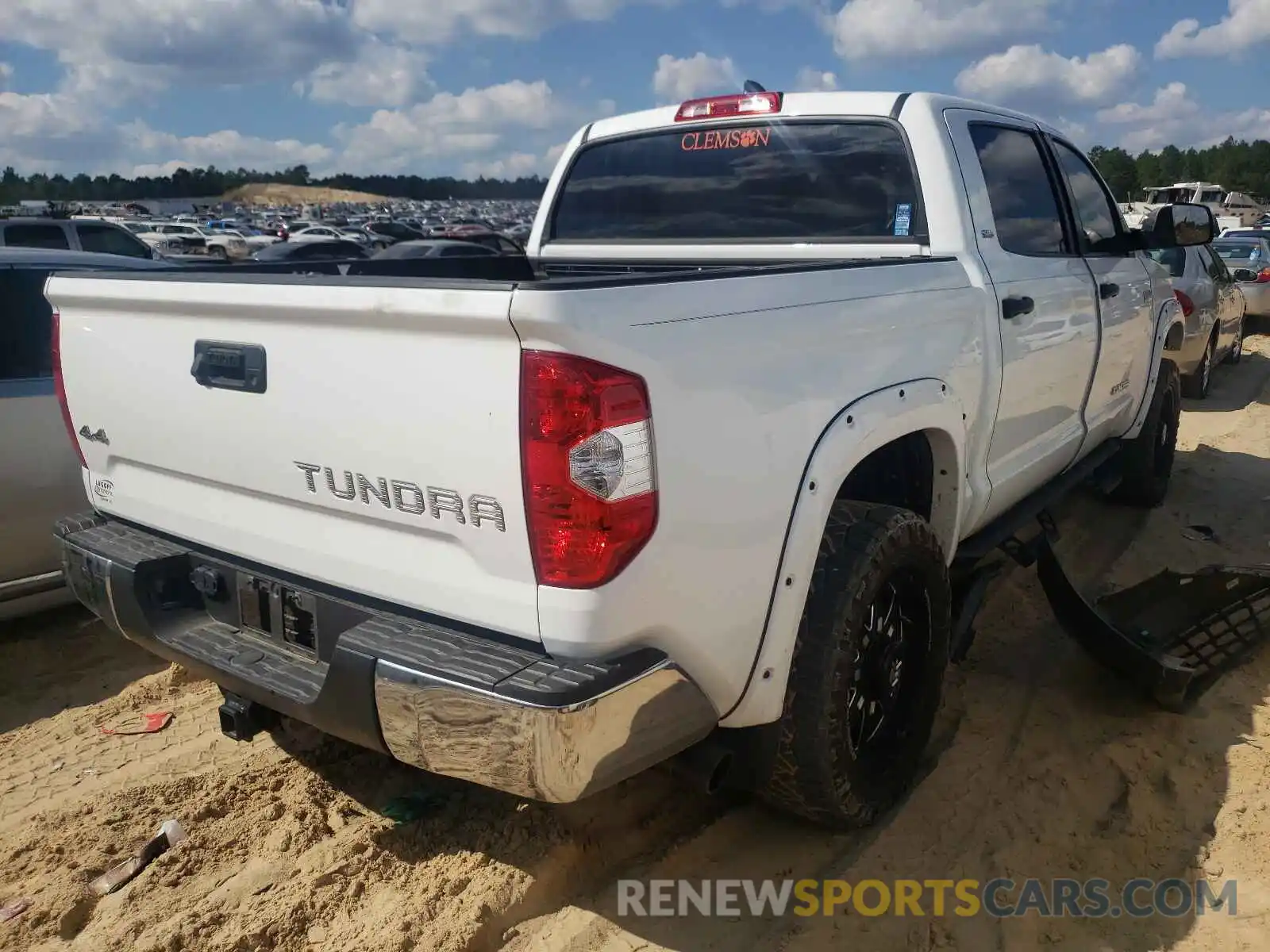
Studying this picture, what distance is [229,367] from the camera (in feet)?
7.52

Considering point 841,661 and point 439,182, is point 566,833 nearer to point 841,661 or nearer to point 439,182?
point 841,661

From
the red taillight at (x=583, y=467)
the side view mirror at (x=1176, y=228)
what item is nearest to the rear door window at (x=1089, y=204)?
the side view mirror at (x=1176, y=228)

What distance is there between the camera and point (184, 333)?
2396 mm

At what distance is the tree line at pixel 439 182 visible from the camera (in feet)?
240

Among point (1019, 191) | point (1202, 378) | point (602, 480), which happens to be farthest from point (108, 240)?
point (602, 480)

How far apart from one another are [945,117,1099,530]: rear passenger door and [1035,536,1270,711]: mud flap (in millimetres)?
530

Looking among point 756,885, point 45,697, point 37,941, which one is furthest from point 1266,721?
point 45,697

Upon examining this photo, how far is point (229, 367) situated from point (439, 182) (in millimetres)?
148235

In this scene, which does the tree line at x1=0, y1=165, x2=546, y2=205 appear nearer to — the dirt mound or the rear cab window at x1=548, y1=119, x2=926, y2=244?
the dirt mound

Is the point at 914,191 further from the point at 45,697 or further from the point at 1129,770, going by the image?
the point at 45,697

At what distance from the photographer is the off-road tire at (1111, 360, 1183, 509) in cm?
564

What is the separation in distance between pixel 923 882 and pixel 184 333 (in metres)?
2.40

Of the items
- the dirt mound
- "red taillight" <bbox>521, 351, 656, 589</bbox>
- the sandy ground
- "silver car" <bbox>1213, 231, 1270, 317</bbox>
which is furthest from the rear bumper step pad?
the dirt mound

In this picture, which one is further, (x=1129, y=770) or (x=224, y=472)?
(x=1129, y=770)
